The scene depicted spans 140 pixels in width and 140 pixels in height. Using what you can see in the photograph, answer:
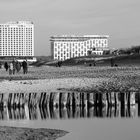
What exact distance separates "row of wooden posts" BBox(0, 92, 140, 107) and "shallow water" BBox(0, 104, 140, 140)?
0.40m

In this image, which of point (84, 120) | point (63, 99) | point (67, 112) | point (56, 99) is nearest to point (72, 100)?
point (63, 99)

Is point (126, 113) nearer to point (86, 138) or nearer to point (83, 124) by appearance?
point (83, 124)

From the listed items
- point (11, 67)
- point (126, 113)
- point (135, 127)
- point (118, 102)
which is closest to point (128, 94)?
point (118, 102)

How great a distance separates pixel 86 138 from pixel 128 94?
28.7 ft

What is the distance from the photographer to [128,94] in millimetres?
25281

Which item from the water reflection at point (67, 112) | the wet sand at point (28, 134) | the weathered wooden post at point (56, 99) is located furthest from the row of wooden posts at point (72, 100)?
the wet sand at point (28, 134)

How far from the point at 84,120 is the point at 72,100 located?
3611mm

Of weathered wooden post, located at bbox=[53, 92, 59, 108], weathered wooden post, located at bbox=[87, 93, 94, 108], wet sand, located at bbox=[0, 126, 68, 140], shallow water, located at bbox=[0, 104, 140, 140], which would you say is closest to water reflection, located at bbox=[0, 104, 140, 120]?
shallow water, located at bbox=[0, 104, 140, 140]

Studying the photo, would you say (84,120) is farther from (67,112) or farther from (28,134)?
(28,134)

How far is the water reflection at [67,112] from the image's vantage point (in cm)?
2248

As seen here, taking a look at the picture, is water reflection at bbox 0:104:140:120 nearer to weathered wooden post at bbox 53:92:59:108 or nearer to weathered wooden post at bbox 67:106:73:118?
weathered wooden post at bbox 67:106:73:118

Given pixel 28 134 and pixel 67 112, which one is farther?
pixel 67 112

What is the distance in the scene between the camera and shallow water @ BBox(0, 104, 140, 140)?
1798 cm

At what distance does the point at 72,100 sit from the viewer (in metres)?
25.1
